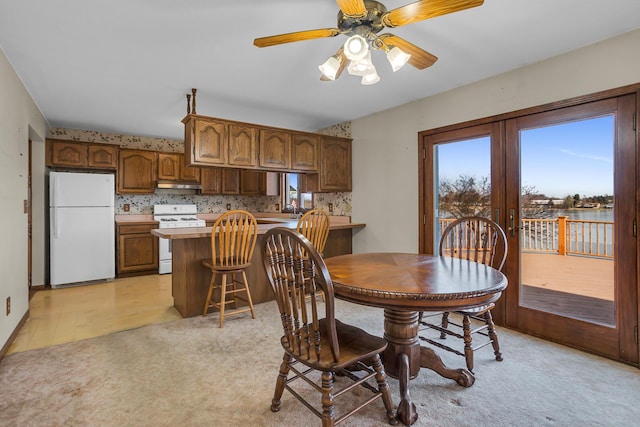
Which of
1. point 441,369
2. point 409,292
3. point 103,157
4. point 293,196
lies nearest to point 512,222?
point 441,369

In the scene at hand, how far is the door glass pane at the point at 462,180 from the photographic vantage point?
309 centimetres

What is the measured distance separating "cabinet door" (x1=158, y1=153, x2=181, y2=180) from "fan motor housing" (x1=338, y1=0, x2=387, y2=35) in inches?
177

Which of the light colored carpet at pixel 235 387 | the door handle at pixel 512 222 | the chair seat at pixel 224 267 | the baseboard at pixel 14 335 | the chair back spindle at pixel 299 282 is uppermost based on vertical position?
the door handle at pixel 512 222

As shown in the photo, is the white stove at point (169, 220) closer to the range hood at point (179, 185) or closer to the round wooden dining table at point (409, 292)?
the range hood at point (179, 185)

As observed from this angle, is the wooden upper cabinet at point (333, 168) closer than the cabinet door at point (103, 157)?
Yes

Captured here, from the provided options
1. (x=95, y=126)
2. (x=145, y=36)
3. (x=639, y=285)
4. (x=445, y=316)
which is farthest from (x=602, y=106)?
(x=95, y=126)

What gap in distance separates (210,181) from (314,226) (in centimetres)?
321

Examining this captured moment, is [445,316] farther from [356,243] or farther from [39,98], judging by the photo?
[39,98]

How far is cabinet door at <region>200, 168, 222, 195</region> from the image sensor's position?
19.0 ft

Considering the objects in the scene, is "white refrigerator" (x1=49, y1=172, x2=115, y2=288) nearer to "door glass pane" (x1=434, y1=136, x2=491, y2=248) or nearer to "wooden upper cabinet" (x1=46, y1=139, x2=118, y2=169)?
"wooden upper cabinet" (x1=46, y1=139, x2=118, y2=169)

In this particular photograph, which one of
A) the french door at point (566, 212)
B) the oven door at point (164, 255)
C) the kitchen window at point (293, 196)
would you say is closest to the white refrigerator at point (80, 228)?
the oven door at point (164, 255)

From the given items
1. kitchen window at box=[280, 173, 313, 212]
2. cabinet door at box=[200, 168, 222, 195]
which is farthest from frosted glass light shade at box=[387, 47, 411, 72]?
cabinet door at box=[200, 168, 222, 195]

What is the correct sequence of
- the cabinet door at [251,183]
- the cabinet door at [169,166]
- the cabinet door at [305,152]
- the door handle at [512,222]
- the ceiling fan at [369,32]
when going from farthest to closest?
1. the cabinet door at [251,183]
2. the cabinet door at [169,166]
3. the cabinet door at [305,152]
4. the door handle at [512,222]
5. the ceiling fan at [369,32]

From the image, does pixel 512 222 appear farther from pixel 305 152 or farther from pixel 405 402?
pixel 305 152
